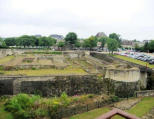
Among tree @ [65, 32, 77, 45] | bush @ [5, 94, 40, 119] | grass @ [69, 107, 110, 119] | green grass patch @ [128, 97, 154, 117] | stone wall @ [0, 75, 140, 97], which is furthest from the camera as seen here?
tree @ [65, 32, 77, 45]

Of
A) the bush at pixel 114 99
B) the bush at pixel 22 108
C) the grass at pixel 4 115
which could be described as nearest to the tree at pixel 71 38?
the bush at pixel 114 99

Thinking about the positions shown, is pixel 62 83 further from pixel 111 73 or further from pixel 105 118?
pixel 105 118

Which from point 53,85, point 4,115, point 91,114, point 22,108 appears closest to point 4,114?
point 4,115

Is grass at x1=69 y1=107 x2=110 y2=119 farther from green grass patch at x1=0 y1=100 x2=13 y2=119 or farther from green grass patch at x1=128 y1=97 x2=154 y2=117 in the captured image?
green grass patch at x1=0 y1=100 x2=13 y2=119

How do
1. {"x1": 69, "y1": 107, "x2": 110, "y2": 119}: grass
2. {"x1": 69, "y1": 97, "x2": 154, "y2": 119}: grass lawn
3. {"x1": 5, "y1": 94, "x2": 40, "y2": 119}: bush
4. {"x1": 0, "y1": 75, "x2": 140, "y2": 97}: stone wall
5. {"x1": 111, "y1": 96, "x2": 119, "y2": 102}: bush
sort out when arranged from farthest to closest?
{"x1": 0, "y1": 75, "x2": 140, "y2": 97}: stone wall, {"x1": 111, "y1": 96, "x2": 119, "y2": 102}: bush, {"x1": 69, "y1": 97, "x2": 154, "y2": 119}: grass lawn, {"x1": 69, "y1": 107, "x2": 110, "y2": 119}: grass, {"x1": 5, "y1": 94, "x2": 40, "y2": 119}: bush

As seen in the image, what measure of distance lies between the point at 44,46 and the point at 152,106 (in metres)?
57.5

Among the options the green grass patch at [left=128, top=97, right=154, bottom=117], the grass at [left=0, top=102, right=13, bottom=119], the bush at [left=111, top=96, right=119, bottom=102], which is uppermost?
the bush at [left=111, top=96, right=119, bottom=102]

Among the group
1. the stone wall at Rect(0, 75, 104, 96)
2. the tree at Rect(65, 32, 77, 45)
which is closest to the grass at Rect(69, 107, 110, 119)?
the stone wall at Rect(0, 75, 104, 96)

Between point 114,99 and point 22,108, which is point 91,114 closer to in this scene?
point 114,99

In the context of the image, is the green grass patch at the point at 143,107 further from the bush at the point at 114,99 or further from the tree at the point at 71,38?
the tree at the point at 71,38

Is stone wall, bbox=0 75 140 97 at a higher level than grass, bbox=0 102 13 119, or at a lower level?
higher

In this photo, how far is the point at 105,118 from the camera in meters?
2.40

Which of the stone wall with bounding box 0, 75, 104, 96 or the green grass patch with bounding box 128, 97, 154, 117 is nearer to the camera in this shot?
the green grass patch with bounding box 128, 97, 154, 117

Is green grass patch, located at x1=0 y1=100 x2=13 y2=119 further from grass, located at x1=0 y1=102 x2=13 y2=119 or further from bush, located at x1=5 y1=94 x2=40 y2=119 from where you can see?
bush, located at x1=5 y1=94 x2=40 y2=119
